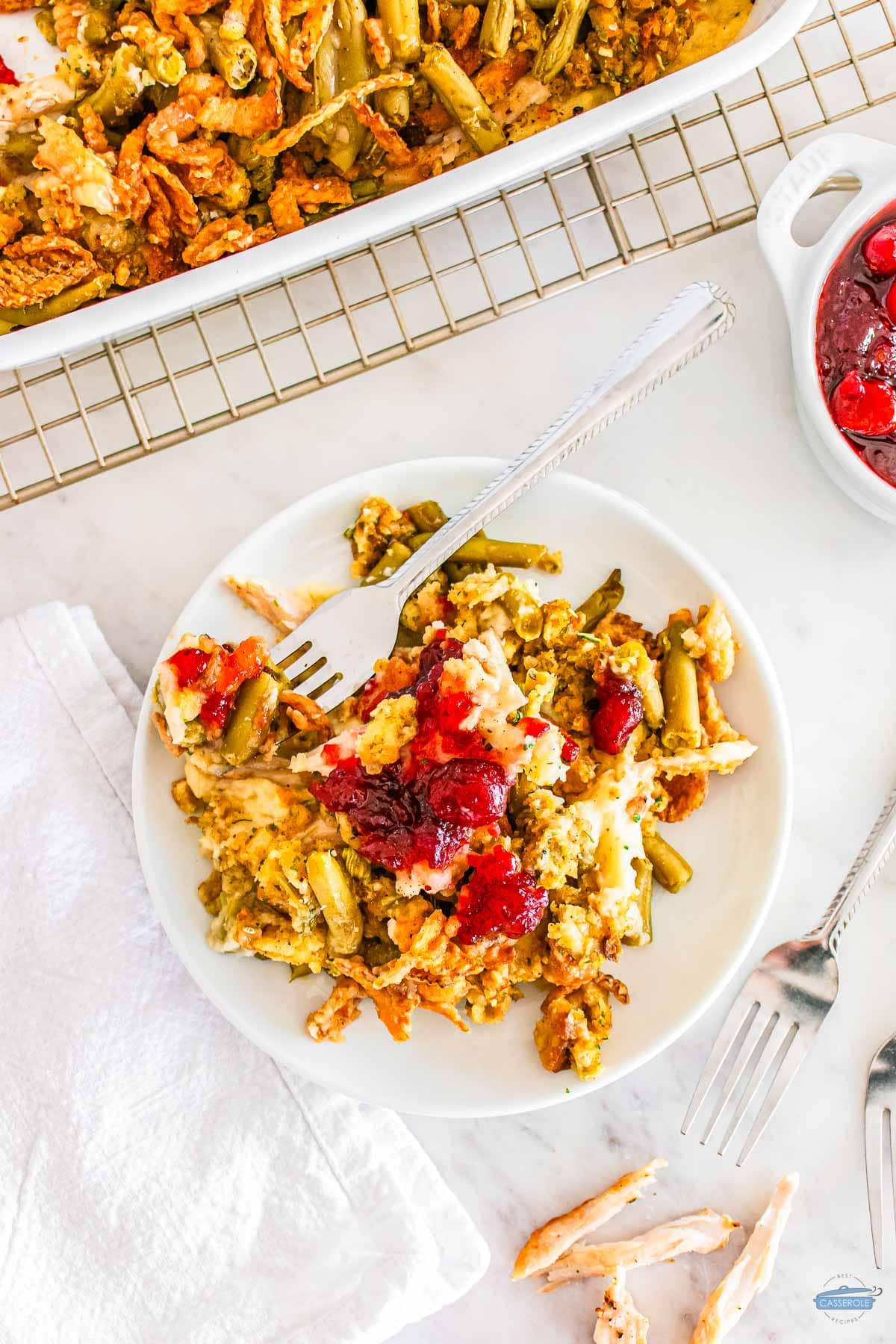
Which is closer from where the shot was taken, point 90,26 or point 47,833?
point 90,26

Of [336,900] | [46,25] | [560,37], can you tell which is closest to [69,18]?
[46,25]

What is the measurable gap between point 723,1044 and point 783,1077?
138 mm

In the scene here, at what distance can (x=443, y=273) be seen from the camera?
87.5 inches

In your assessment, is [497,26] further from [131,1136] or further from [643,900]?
→ [131,1136]

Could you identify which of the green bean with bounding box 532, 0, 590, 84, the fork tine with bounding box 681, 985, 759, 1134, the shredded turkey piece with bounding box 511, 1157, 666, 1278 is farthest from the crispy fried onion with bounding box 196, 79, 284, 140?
the shredded turkey piece with bounding box 511, 1157, 666, 1278

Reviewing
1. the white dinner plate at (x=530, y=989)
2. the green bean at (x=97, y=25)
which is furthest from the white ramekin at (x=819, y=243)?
the green bean at (x=97, y=25)

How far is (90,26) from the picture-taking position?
1928mm

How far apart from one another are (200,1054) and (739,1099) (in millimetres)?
1094

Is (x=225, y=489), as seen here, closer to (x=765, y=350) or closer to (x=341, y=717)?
(x=341, y=717)

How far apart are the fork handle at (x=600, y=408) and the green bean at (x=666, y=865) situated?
0.65 meters

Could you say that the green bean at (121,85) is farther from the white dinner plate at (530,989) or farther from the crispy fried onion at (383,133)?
the white dinner plate at (530,989)

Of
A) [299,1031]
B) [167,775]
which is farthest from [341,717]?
[299,1031]

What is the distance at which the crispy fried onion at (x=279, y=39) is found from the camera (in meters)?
1.84

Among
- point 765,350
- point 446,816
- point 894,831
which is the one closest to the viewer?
point 446,816
